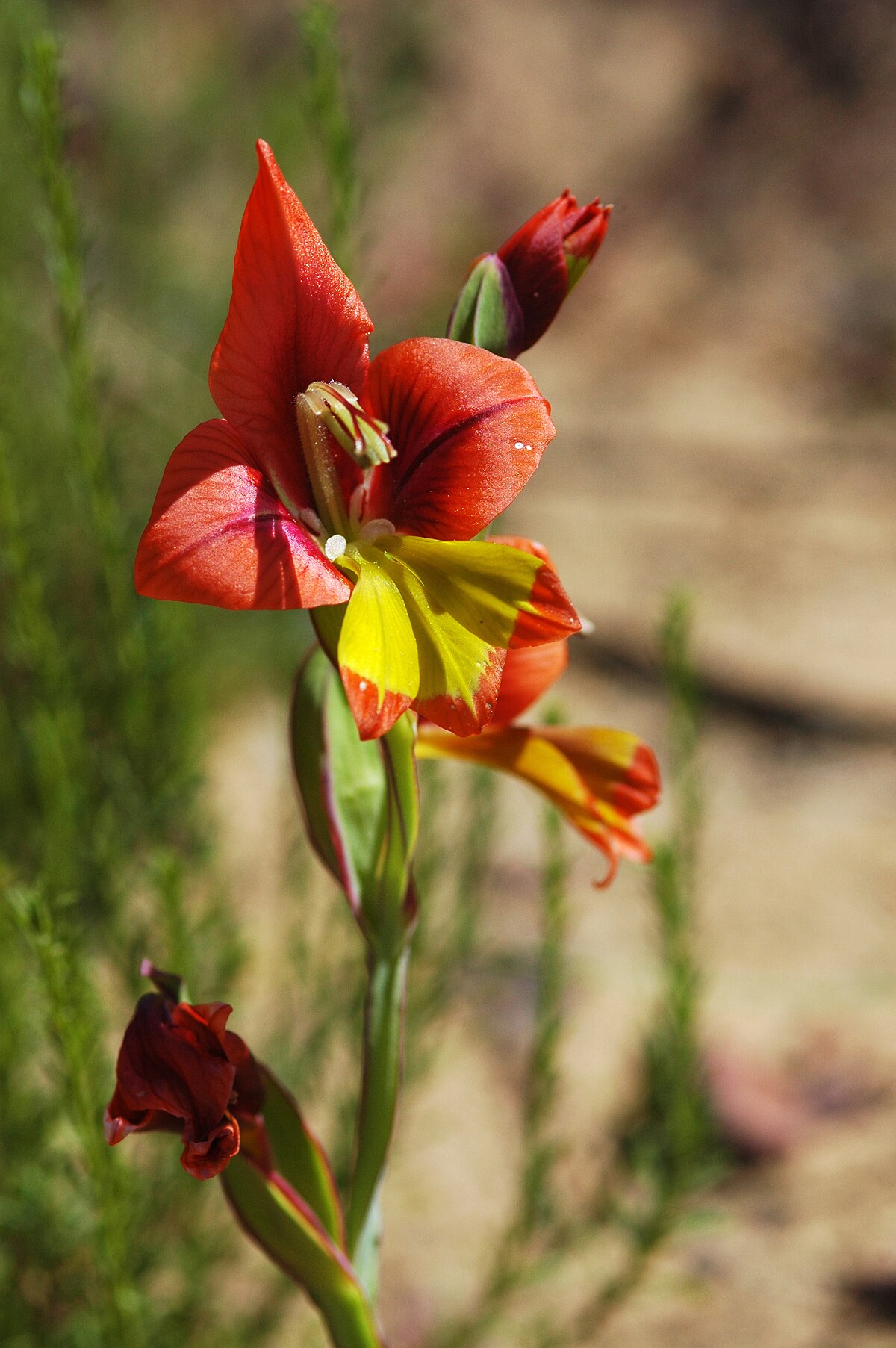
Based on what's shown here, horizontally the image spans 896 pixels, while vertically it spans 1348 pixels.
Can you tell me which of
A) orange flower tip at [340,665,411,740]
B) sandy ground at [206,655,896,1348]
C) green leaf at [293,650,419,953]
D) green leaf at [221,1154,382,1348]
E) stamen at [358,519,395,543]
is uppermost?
stamen at [358,519,395,543]

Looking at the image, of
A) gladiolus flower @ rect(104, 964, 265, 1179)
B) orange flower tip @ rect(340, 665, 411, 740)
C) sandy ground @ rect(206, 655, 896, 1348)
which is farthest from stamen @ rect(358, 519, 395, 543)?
sandy ground @ rect(206, 655, 896, 1348)

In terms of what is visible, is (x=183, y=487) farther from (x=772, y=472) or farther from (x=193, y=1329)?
(x=772, y=472)

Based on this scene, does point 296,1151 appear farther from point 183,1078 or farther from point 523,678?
point 523,678

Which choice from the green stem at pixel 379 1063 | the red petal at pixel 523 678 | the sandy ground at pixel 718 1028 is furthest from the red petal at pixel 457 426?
the sandy ground at pixel 718 1028

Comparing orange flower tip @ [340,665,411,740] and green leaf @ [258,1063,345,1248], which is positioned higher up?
orange flower tip @ [340,665,411,740]

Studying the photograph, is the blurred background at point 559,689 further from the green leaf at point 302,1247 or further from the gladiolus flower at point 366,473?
the gladiolus flower at point 366,473

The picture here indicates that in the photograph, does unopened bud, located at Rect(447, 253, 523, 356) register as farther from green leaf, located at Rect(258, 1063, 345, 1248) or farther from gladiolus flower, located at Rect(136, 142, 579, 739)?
green leaf, located at Rect(258, 1063, 345, 1248)

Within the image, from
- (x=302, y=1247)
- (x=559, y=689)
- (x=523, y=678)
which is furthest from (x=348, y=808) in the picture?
(x=559, y=689)
